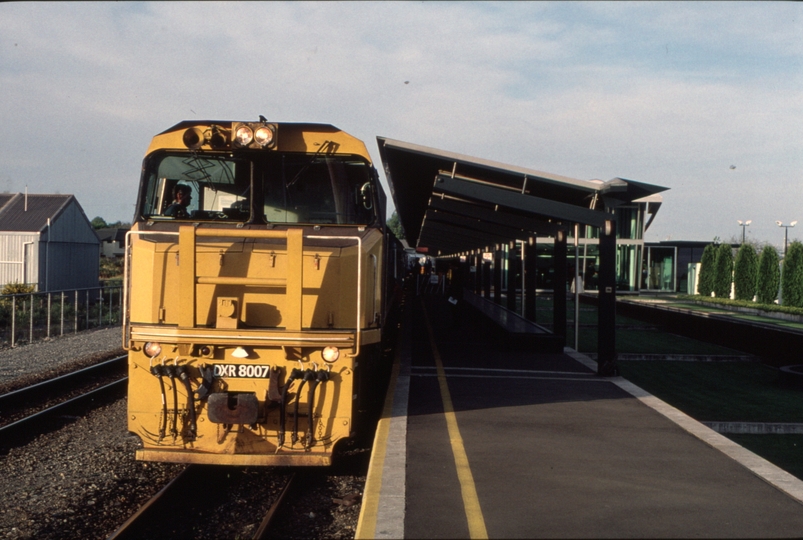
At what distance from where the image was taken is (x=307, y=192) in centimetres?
792

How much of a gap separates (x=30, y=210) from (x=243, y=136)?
33.6 metres

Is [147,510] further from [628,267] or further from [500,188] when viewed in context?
[628,267]

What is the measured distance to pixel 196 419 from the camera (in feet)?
23.1

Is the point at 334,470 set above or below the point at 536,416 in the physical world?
below

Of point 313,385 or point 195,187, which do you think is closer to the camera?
point 313,385

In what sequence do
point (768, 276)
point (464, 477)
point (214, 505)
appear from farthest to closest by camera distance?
point (768, 276)
point (214, 505)
point (464, 477)

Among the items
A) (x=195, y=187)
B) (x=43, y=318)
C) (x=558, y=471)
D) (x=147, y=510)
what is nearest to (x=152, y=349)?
(x=147, y=510)

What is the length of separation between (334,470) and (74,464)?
112 inches

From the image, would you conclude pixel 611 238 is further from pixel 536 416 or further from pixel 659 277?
pixel 659 277

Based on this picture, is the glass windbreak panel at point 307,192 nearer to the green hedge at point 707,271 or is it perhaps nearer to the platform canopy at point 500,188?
the platform canopy at point 500,188

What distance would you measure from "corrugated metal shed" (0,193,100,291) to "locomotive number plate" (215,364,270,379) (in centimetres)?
2694

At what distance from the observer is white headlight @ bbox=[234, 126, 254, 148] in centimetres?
758

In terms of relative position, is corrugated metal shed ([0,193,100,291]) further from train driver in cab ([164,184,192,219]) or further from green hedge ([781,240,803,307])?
green hedge ([781,240,803,307])

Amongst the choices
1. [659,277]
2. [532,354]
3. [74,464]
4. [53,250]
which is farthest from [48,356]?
[659,277]
